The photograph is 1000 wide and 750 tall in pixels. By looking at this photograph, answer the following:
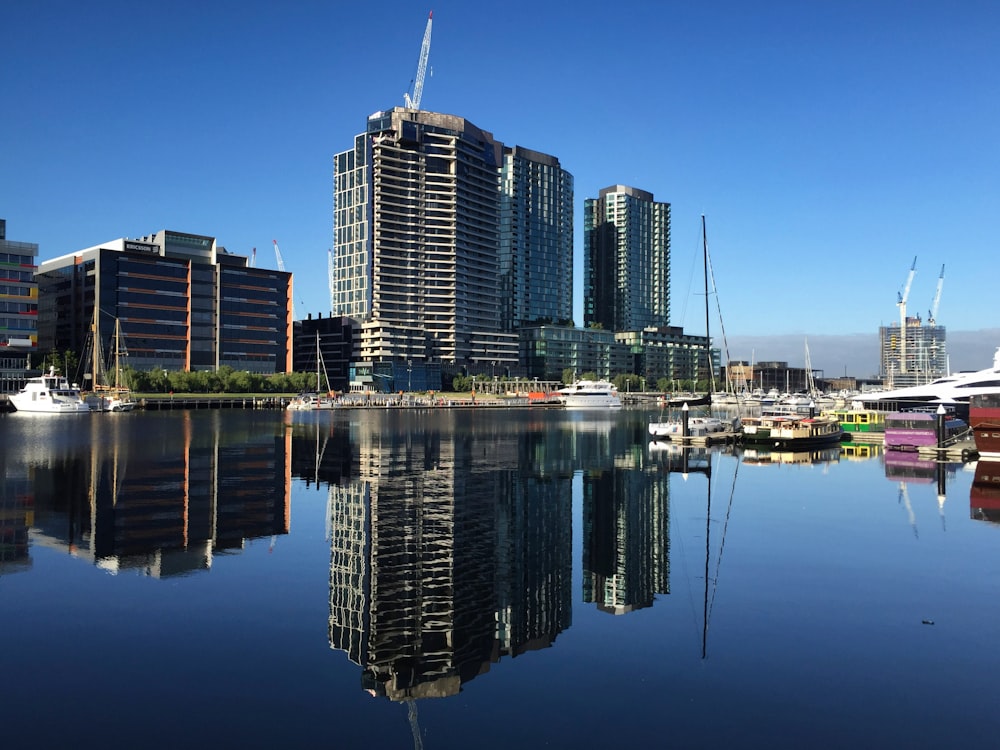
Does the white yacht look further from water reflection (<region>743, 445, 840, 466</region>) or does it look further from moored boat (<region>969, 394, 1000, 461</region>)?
moored boat (<region>969, 394, 1000, 461</region>)

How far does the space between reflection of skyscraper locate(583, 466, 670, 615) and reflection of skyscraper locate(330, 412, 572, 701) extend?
131 centimetres

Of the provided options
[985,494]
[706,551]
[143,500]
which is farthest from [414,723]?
[985,494]

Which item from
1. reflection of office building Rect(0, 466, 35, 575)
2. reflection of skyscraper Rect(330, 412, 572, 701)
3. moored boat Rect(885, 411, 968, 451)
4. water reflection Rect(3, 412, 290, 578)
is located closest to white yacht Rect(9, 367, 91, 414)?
water reflection Rect(3, 412, 290, 578)

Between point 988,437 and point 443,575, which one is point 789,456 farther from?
point 443,575

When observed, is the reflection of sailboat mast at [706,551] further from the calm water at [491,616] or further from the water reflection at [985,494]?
the water reflection at [985,494]

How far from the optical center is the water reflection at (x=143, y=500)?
1387 inches

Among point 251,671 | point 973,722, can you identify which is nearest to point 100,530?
point 251,671

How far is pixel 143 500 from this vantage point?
1897 inches

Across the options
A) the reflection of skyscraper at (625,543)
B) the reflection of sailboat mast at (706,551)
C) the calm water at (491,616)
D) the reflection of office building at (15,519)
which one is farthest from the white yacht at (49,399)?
the reflection of sailboat mast at (706,551)

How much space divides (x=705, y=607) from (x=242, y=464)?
2065 inches

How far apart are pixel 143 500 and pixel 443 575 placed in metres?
26.4

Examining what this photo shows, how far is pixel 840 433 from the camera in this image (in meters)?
105

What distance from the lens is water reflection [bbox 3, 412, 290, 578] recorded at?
35.2m

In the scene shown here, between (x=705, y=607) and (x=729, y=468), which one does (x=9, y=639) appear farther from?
(x=729, y=468)
